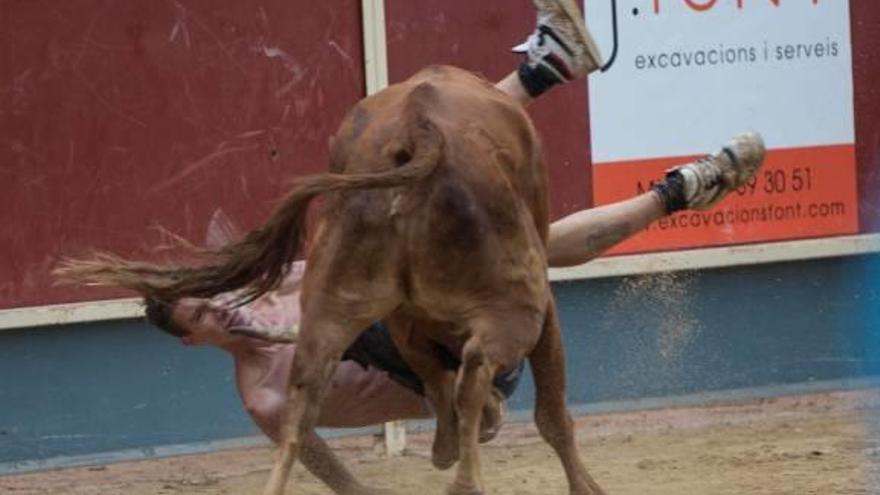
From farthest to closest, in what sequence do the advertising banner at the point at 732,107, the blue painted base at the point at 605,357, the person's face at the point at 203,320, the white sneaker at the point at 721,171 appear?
1. the advertising banner at the point at 732,107
2. the blue painted base at the point at 605,357
3. the white sneaker at the point at 721,171
4. the person's face at the point at 203,320

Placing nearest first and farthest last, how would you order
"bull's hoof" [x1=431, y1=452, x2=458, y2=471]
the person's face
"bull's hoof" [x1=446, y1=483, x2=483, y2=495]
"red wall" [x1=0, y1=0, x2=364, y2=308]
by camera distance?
1. "bull's hoof" [x1=446, y1=483, x2=483, y2=495]
2. "bull's hoof" [x1=431, y1=452, x2=458, y2=471]
3. the person's face
4. "red wall" [x1=0, y1=0, x2=364, y2=308]

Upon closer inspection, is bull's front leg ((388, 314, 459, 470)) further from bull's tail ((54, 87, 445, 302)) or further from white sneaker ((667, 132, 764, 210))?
white sneaker ((667, 132, 764, 210))

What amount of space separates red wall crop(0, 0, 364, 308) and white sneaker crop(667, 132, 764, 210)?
195 centimetres

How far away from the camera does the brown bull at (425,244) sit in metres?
5.08

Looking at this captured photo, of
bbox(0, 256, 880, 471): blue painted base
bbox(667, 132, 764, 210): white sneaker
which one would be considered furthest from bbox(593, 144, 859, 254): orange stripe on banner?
bbox(667, 132, 764, 210): white sneaker

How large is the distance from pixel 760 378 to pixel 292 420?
421cm

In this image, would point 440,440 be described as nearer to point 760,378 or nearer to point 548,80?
point 548,80

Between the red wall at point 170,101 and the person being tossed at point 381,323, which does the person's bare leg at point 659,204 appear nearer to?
the person being tossed at point 381,323

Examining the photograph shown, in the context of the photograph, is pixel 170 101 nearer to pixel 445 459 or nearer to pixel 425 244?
pixel 445 459

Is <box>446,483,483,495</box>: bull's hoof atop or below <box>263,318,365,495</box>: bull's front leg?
below

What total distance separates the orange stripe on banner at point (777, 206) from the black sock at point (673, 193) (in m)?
1.91

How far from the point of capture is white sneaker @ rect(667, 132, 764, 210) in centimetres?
661

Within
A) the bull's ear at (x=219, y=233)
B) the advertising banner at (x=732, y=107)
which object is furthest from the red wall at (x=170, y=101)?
the bull's ear at (x=219, y=233)

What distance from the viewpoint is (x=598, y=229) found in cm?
660
